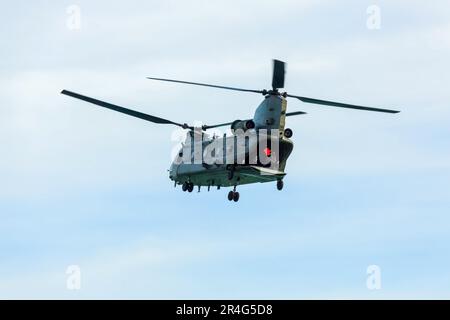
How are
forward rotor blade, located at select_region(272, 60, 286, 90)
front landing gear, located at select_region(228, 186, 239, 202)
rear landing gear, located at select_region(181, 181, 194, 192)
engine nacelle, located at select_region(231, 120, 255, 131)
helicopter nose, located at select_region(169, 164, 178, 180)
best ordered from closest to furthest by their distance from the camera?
engine nacelle, located at select_region(231, 120, 255, 131) → forward rotor blade, located at select_region(272, 60, 286, 90) → front landing gear, located at select_region(228, 186, 239, 202) → rear landing gear, located at select_region(181, 181, 194, 192) → helicopter nose, located at select_region(169, 164, 178, 180)


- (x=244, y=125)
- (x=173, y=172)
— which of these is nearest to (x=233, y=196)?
(x=244, y=125)

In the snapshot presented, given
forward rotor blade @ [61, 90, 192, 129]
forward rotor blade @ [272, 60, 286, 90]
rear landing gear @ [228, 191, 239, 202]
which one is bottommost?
rear landing gear @ [228, 191, 239, 202]

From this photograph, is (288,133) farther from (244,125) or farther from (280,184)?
(280,184)

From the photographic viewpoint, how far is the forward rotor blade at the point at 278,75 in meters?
97.3

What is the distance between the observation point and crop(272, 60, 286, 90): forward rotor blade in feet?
319

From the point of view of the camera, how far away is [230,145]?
9738 cm

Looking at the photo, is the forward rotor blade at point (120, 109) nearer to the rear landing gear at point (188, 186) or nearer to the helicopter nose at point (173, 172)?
the helicopter nose at point (173, 172)

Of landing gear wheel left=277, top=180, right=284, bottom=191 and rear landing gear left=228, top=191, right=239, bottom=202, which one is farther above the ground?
landing gear wheel left=277, top=180, right=284, bottom=191

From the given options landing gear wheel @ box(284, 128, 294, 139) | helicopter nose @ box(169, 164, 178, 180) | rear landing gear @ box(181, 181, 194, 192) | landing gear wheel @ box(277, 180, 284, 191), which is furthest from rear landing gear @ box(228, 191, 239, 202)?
helicopter nose @ box(169, 164, 178, 180)

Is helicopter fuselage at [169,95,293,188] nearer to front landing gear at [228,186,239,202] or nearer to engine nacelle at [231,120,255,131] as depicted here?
engine nacelle at [231,120,255,131]

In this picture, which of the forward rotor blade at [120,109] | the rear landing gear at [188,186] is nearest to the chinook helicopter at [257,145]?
the forward rotor blade at [120,109]
